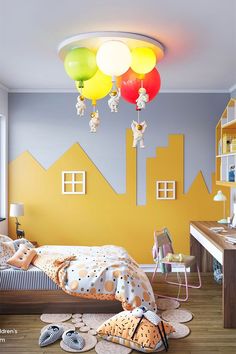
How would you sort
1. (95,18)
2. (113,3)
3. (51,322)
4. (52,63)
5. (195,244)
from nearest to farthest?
(113,3)
(95,18)
(51,322)
(52,63)
(195,244)

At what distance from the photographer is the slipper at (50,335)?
115 inches

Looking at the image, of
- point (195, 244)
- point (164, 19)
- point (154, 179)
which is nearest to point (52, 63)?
point (164, 19)

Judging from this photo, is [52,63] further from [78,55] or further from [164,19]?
[164,19]

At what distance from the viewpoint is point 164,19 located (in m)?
2.78

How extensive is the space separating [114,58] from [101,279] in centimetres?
187

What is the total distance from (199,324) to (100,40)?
2.53m

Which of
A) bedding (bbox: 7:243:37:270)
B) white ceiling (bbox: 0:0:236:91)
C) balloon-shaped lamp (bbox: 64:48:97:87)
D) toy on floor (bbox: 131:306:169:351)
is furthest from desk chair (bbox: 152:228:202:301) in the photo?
balloon-shaped lamp (bbox: 64:48:97:87)

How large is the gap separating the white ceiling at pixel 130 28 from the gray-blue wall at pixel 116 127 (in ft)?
3.02

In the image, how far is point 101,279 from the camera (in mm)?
3385

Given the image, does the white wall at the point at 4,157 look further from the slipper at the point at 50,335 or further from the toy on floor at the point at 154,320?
the toy on floor at the point at 154,320

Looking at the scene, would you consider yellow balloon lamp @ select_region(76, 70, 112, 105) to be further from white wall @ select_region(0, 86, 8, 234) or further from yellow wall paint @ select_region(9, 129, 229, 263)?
white wall @ select_region(0, 86, 8, 234)

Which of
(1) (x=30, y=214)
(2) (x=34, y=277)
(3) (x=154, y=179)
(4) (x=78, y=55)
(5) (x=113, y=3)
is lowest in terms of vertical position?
(2) (x=34, y=277)

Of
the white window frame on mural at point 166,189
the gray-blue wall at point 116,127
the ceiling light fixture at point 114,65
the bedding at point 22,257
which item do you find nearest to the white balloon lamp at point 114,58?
the ceiling light fixture at point 114,65

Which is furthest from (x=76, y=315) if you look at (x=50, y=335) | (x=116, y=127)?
(x=116, y=127)
